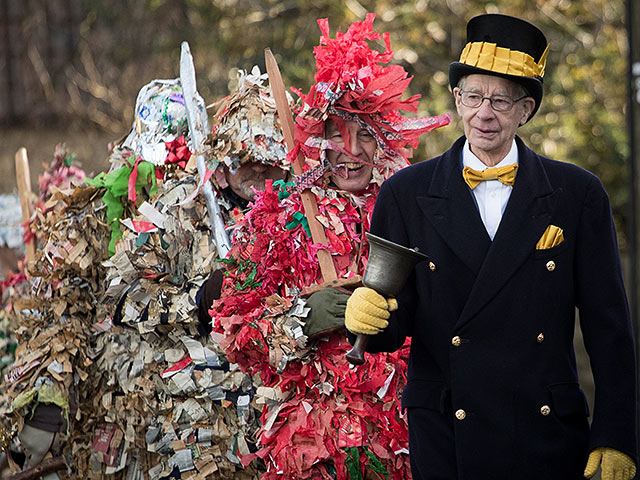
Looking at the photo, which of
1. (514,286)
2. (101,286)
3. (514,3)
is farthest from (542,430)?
(514,3)

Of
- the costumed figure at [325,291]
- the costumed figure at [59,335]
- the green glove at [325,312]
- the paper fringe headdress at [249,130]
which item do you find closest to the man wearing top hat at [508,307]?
the green glove at [325,312]

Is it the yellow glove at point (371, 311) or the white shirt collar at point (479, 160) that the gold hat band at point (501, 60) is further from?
the yellow glove at point (371, 311)

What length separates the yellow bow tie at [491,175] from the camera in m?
3.91

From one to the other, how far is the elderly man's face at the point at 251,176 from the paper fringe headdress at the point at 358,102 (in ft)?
2.88

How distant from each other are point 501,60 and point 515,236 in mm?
573

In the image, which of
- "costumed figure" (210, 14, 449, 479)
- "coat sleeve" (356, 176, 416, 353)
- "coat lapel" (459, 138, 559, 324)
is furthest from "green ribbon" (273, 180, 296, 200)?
"coat lapel" (459, 138, 559, 324)

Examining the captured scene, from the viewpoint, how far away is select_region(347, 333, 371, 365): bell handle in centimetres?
384

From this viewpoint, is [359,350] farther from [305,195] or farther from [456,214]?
[305,195]

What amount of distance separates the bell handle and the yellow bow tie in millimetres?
594

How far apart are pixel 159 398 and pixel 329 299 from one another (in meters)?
1.69

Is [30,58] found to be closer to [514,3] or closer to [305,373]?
[514,3]

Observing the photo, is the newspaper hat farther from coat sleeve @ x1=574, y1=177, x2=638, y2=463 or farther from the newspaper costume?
coat sleeve @ x1=574, y1=177, x2=638, y2=463

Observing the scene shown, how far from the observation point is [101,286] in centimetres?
633

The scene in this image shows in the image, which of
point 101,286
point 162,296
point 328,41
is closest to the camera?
point 328,41
